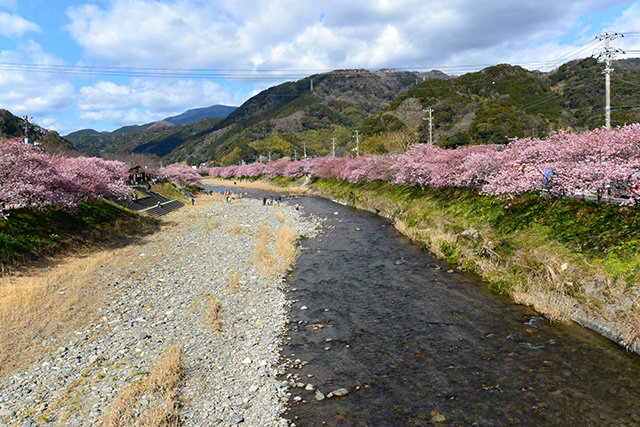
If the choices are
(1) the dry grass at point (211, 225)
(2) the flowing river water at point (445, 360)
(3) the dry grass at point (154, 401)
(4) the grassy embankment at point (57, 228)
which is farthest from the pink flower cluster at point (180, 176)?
(3) the dry grass at point (154, 401)

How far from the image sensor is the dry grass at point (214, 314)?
14541mm

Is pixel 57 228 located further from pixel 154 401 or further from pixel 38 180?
pixel 154 401

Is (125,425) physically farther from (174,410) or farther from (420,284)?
(420,284)

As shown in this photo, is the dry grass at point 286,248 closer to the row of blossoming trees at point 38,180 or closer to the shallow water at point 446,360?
the shallow water at point 446,360

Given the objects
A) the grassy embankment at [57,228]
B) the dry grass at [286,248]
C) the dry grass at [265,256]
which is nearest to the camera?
the grassy embankment at [57,228]

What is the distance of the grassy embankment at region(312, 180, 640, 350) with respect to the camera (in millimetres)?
13742

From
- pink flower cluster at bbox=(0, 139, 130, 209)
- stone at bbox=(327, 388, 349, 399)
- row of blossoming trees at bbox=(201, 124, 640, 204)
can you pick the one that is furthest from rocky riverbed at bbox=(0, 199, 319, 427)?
row of blossoming trees at bbox=(201, 124, 640, 204)

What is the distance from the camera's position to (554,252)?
59.8ft

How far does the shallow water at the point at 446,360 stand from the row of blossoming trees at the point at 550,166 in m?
7.62

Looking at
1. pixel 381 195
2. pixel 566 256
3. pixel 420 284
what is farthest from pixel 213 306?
pixel 381 195

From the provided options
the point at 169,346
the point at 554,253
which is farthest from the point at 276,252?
the point at 554,253

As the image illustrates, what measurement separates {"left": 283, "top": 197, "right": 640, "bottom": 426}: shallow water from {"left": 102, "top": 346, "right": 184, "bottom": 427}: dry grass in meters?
3.32

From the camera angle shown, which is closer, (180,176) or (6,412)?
(6,412)

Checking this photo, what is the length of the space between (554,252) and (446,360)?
34.5 ft
